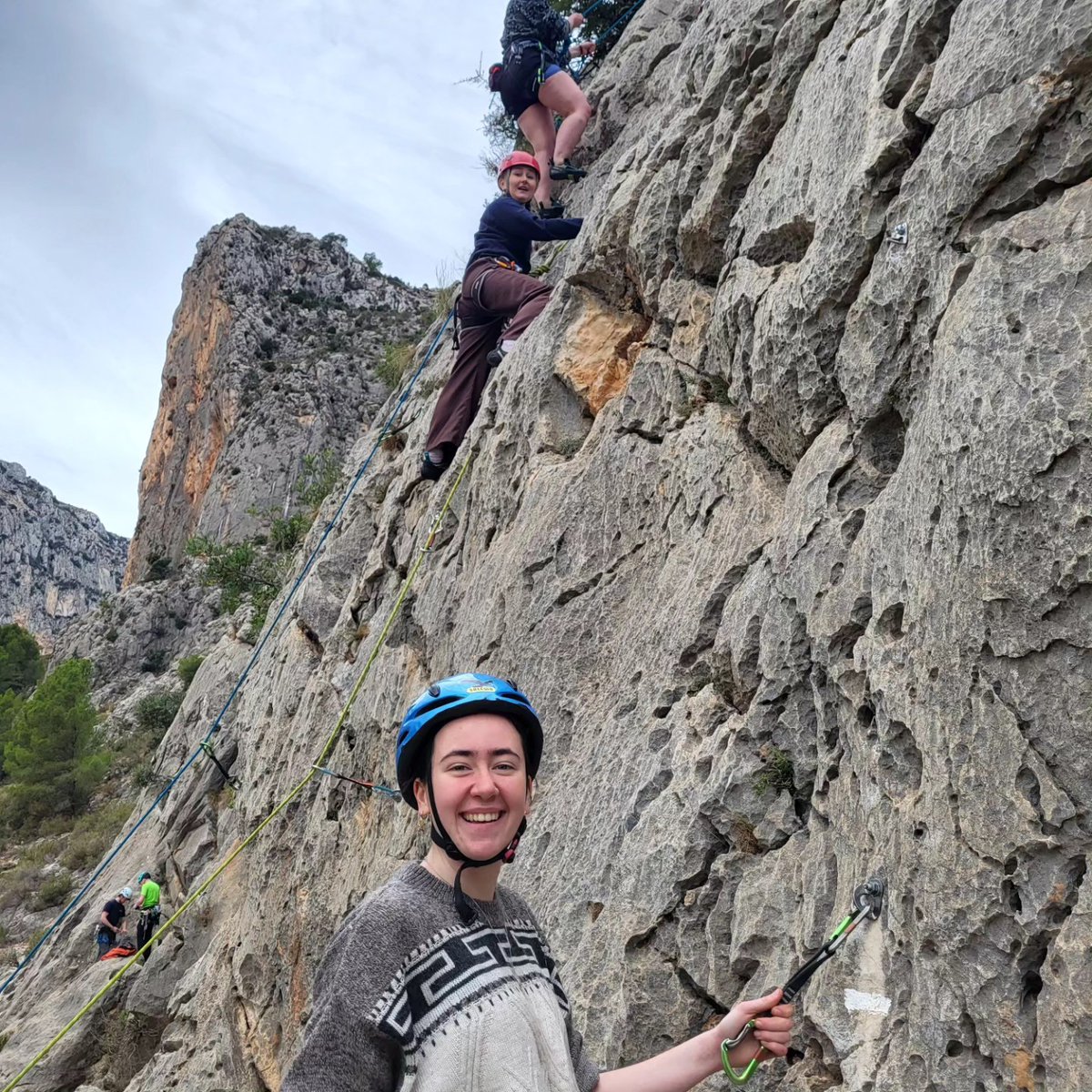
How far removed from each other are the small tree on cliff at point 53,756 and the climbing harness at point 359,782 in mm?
24367

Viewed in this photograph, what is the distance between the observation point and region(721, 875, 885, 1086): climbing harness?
2.42 meters

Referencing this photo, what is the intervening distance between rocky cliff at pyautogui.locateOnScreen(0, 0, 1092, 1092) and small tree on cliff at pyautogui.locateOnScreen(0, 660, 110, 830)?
25.0 metres

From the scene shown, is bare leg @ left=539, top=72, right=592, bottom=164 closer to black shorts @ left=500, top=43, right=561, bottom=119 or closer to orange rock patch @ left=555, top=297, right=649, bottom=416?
black shorts @ left=500, top=43, right=561, bottom=119

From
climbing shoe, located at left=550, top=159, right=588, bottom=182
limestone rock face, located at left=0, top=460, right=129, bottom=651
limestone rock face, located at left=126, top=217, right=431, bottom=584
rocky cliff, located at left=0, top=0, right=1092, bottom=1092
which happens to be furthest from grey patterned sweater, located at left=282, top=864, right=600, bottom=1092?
limestone rock face, located at left=0, top=460, right=129, bottom=651

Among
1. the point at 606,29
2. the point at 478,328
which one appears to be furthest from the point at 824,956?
the point at 606,29

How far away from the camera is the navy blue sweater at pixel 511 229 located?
9055mm

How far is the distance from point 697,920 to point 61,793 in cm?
3100

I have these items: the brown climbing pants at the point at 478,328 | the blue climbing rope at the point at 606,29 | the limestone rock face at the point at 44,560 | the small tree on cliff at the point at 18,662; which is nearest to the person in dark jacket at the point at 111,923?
the brown climbing pants at the point at 478,328

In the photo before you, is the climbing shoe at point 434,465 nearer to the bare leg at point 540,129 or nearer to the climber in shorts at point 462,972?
the bare leg at point 540,129

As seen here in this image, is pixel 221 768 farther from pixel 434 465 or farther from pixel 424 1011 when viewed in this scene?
pixel 424 1011

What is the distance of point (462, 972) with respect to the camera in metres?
1.96

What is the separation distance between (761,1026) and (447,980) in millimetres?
1004

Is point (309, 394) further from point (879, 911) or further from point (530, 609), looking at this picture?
point (879, 911)

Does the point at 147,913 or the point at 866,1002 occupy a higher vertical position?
the point at 866,1002
